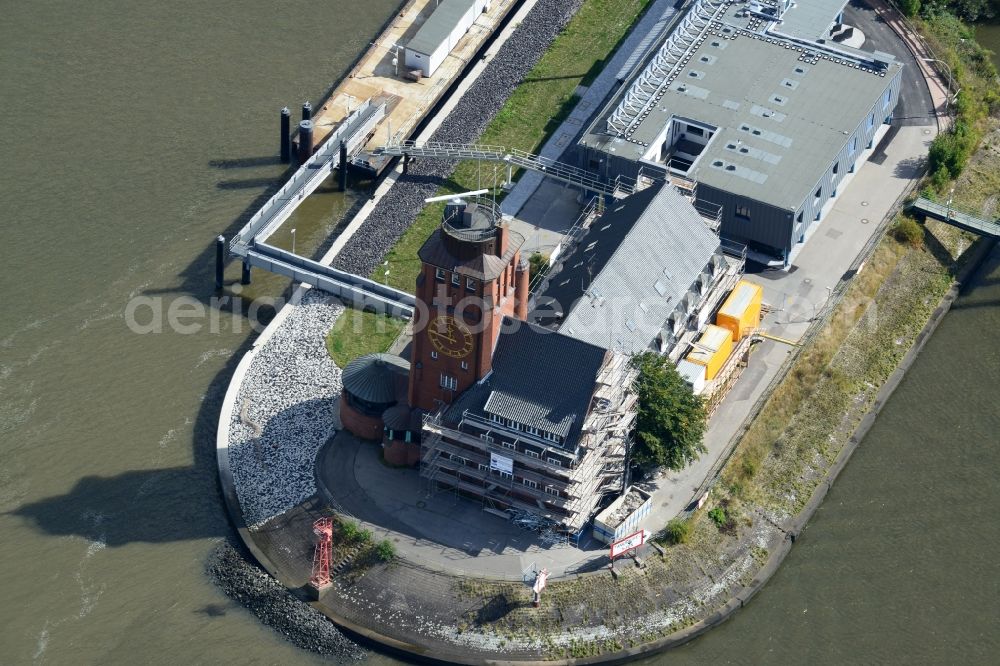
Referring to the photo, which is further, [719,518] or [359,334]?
[359,334]

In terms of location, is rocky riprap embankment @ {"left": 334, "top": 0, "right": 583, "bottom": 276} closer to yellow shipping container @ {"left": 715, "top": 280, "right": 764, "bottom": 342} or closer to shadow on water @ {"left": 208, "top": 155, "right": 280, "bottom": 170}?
shadow on water @ {"left": 208, "top": 155, "right": 280, "bottom": 170}

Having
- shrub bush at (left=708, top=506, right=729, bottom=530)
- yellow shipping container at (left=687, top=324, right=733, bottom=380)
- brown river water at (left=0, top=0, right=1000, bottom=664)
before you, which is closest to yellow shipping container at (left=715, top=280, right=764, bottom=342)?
yellow shipping container at (left=687, top=324, right=733, bottom=380)

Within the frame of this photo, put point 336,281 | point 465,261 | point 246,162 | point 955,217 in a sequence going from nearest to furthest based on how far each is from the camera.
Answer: point 465,261 < point 336,281 < point 955,217 < point 246,162

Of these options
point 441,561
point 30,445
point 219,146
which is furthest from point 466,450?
point 219,146

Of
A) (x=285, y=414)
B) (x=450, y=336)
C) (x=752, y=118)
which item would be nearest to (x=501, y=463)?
(x=450, y=336)

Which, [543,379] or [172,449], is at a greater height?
[543,379]

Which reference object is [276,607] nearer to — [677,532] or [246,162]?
[677,532]

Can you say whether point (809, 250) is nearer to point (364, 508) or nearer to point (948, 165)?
point (948, 165)
